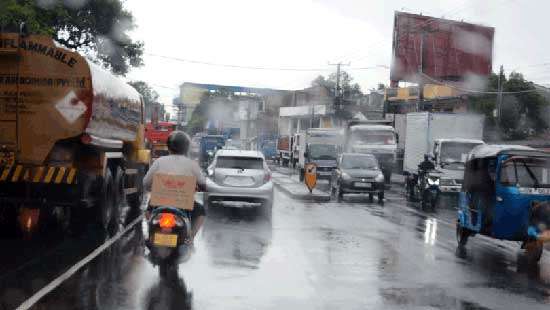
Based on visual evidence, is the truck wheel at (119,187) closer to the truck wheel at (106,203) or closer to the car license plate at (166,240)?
the truck wheel at (106,203)

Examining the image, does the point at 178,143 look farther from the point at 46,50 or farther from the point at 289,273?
the point at 46,50

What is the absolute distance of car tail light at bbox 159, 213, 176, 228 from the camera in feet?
27.3

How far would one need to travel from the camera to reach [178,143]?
884 cm

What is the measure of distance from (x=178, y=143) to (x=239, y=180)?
366 inches

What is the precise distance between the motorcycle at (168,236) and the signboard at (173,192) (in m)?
0.08

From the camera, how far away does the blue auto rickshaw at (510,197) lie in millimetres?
11602

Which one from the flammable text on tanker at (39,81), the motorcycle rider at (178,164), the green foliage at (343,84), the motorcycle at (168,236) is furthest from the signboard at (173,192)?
the green foliage at (343,84)

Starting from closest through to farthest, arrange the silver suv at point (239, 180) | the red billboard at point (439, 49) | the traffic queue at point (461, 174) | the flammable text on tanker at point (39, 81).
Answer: the traffic queue at point (461, 174) → the flammable text on tanker at point (39, 81) → the silver suv at point (239, 180) → the red billboard at point (439, 49)

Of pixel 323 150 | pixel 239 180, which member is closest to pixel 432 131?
pixel 323 150

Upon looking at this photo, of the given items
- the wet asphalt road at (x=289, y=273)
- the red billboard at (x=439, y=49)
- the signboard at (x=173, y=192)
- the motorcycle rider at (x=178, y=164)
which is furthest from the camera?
the red billboard at (x=439, y=49)

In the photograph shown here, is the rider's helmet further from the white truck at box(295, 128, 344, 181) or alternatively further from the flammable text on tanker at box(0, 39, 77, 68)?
the white truck at box(295, 128, 344, 181)

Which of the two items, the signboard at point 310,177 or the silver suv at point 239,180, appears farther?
the signboard at point 310,177

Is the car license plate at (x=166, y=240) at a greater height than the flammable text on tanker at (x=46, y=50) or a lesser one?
lesser

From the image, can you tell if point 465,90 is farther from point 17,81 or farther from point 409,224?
point 17,81
